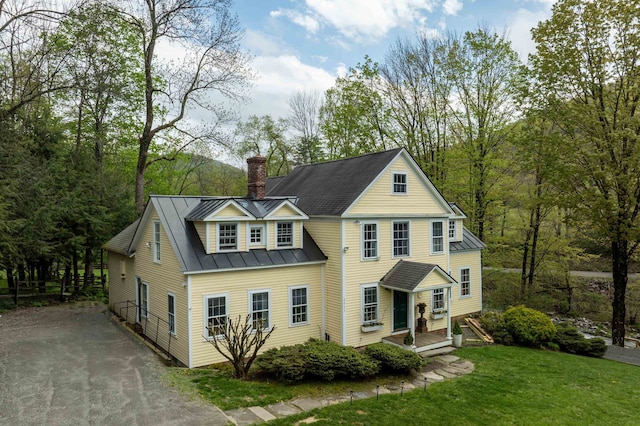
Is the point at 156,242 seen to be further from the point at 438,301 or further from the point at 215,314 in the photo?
the point at 438,301

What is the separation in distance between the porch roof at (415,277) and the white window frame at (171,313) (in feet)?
25.6

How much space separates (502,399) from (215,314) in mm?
9071

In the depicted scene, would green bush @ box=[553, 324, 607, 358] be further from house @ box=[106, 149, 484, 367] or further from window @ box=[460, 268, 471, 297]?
house @ box=[106, 149, 484, 367]

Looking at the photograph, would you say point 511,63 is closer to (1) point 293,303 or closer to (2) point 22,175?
(1) point 293,303

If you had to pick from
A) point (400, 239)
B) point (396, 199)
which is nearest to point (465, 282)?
point (400, 239)

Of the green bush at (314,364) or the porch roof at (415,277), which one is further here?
the porch roof at (415,277)

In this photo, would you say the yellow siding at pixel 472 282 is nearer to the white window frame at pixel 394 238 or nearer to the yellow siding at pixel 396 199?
the yellow siding at pixel 396 199

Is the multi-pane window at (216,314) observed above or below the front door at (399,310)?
above

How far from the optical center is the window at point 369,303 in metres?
15.9

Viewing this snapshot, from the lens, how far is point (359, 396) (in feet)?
36.8

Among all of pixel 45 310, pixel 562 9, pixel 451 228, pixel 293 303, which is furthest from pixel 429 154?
pixel 45 310

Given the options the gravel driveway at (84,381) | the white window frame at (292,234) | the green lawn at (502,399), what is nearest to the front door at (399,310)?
the green lawn at (502,399)

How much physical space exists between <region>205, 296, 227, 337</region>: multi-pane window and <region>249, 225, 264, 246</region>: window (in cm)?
236

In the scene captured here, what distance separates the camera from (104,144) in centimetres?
2778
